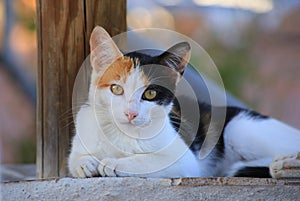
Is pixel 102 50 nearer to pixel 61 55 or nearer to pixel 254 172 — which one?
pixel 61 55

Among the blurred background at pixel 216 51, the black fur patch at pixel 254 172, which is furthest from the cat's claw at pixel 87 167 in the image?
the blurred background at pixel 216 51

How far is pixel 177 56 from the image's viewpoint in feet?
6.15

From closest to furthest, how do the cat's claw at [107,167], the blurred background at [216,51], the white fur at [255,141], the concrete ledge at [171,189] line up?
the concrete ledge at [171,189], the cat's claw at [107,167], the white fur at [255,141], the blurred background at [216,51]

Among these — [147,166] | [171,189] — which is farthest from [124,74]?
[171,189]

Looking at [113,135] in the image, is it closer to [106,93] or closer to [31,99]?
[106,93]

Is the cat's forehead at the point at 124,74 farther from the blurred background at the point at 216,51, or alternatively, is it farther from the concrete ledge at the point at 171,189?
the blurred background at the point at 216,51

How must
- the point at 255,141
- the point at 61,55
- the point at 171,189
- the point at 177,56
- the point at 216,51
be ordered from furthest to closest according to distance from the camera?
1. the point at 216,51
2. the point at 255,141
3. the point at 61,55
4. the point at 177,56
5. the point at 171,189

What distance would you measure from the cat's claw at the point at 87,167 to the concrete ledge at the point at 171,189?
11 cm

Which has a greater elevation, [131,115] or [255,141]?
[131,115]

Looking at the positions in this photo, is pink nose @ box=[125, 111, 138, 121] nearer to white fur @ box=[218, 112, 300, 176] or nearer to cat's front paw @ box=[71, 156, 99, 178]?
cat's front paw @ box=[71, 156, 99, 178]

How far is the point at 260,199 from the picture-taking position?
1.65m

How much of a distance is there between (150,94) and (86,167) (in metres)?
0.27

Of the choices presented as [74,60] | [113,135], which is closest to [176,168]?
[113,135]

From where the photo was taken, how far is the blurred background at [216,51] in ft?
16.3
